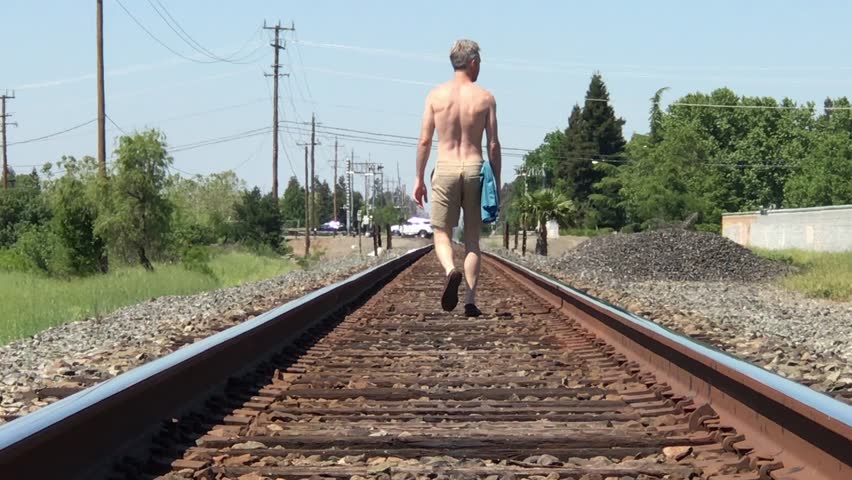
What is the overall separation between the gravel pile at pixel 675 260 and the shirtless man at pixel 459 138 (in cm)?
1494

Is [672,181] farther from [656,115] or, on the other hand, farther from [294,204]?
[294,204]

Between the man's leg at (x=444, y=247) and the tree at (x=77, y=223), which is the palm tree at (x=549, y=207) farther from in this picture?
the man's leg at (x=444, y=247)

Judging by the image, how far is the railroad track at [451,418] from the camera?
11.5 ft

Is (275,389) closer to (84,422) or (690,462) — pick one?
(84,422)

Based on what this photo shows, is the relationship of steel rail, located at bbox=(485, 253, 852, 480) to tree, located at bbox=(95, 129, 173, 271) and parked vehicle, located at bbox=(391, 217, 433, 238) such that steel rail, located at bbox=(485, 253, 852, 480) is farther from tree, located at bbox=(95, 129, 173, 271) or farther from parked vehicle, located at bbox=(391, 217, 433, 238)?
parked vehicle, located at bbox=(391, 217, 433, 238)

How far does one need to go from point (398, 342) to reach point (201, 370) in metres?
2.80

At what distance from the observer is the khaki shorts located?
8.59 metres

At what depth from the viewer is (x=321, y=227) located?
175 m

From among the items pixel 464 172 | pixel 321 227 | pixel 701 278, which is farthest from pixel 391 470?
pixel 321 227

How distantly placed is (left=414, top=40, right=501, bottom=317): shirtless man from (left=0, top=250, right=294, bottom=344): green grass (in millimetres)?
7315

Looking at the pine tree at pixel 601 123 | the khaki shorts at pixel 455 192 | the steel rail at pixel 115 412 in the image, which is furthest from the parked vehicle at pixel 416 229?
the steel rail at pixel 115 412

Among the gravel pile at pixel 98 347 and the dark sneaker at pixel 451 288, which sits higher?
the dark sneaker at pixel 451 288

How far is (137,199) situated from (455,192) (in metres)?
26.2

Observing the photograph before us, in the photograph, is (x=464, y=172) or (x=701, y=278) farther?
(x=701, y=278)
